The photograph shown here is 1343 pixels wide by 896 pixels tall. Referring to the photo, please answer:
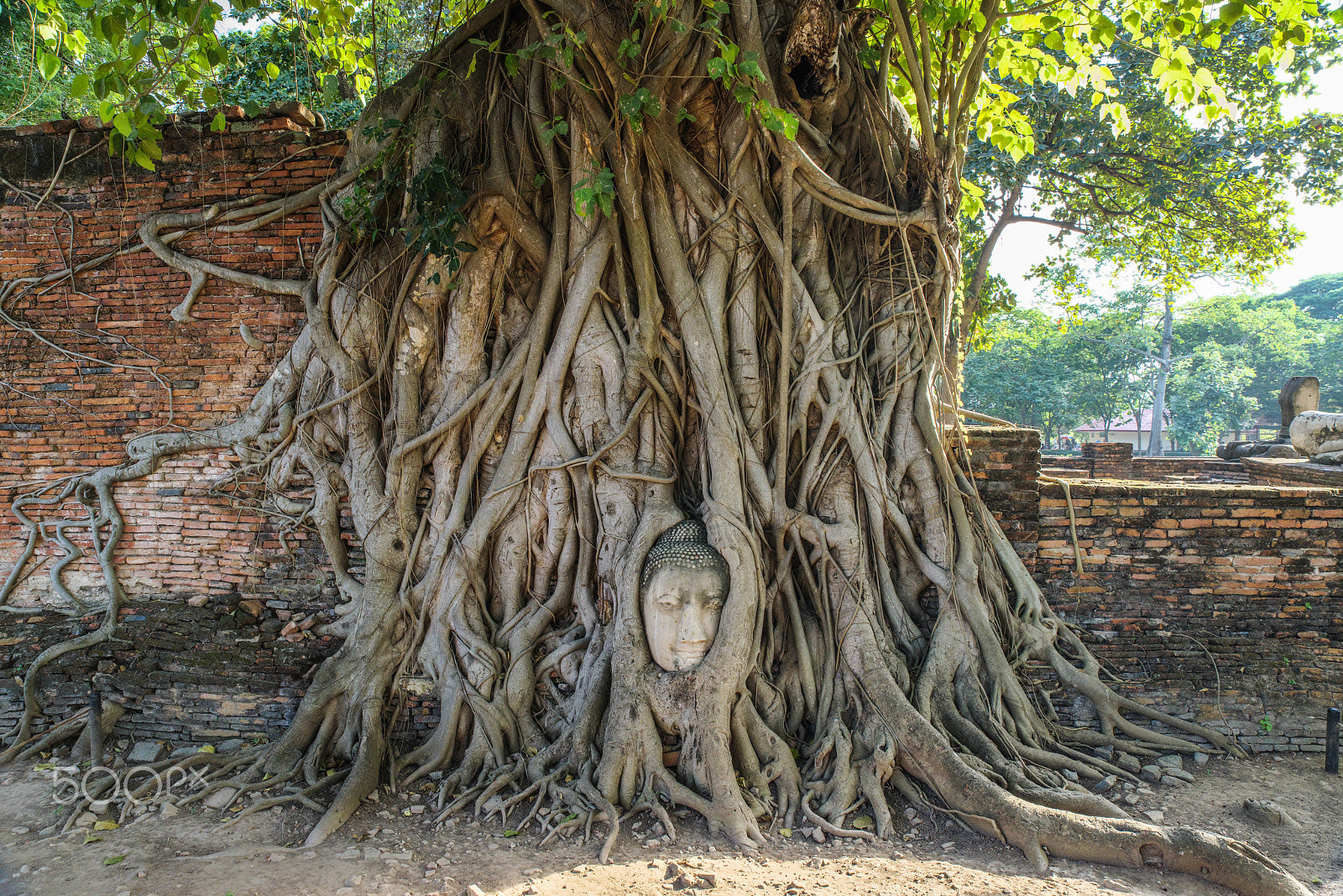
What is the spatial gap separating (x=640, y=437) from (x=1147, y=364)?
2353 cm

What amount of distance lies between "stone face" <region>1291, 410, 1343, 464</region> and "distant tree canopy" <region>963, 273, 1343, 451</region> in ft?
49.3

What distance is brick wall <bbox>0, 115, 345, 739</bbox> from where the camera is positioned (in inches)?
172

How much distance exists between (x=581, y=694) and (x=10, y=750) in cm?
305

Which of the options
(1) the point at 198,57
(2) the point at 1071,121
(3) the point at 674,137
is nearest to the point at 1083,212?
(2) the point at 1071,121

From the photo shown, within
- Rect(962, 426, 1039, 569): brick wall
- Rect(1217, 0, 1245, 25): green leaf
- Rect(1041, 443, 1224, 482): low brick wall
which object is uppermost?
Rect(1217, 0, 1245, 25): green leaf

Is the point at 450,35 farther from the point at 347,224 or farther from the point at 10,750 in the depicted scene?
the point at 10,750

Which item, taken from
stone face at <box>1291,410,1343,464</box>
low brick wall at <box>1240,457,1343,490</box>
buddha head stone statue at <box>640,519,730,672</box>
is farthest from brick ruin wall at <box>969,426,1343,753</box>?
stone face at <box>1291,410,1343,464</box>

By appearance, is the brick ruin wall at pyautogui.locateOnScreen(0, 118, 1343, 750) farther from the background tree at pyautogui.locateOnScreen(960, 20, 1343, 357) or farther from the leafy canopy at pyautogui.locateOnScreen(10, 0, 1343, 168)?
the background tree at pyautogui.locateOnScreen(960, 20, 1343, 357)

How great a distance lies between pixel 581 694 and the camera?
3611mm

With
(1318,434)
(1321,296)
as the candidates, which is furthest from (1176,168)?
(1321,296)

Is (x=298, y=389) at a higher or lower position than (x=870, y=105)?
lower

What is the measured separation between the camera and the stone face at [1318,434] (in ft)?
23.6

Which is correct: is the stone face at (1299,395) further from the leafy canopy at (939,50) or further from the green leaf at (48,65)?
the green leaf at (48,65)

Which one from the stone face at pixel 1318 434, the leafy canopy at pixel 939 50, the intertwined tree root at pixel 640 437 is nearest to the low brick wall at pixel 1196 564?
the intertwined tree root at pixel 640 437
